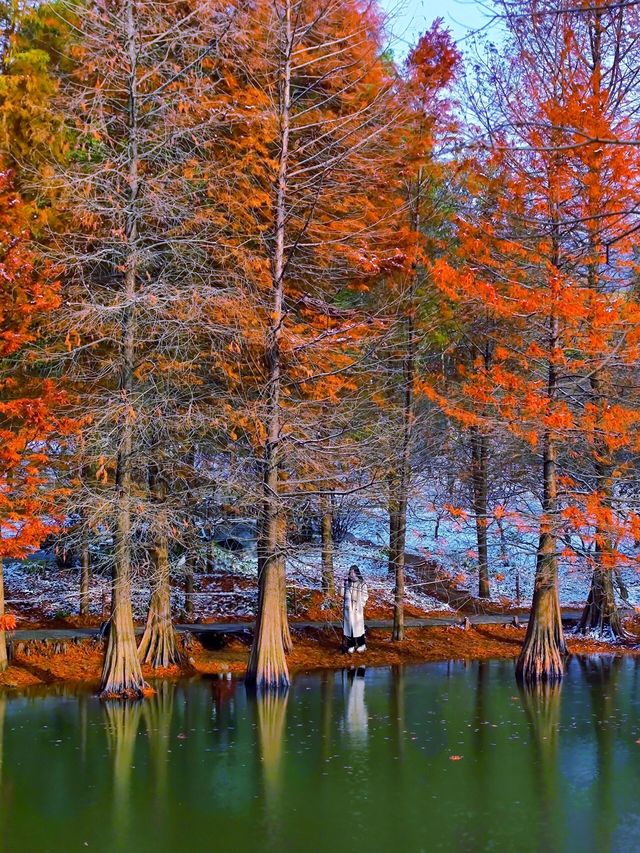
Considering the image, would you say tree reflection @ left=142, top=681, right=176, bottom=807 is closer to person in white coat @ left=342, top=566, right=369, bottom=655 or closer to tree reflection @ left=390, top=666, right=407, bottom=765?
tree reflection @ left=390, top=666, right=407, bottom=765

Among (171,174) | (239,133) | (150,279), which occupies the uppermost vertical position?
(239,133)

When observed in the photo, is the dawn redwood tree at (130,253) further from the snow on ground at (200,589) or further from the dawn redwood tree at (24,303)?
the snow on ground at (200,589)

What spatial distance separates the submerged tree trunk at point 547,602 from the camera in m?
15.4

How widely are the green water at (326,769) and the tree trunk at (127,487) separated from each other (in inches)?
21.3

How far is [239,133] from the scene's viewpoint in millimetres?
15719

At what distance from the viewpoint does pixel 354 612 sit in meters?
17.7

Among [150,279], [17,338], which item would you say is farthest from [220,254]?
[17,338]

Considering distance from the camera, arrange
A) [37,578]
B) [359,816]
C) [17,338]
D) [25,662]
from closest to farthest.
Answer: [359,816]
[17,338]
[25,662]
[37,578]

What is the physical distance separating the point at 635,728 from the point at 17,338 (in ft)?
33.9

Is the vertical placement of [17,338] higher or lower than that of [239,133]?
lower

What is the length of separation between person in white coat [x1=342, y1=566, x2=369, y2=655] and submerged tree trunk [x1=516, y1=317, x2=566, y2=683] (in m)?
3.31

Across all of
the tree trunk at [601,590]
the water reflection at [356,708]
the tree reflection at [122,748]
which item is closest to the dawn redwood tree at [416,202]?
the water reflection at [356,708]

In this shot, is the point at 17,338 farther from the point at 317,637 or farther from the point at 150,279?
the point at 317,637

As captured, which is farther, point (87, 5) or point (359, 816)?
point (87, 5)
